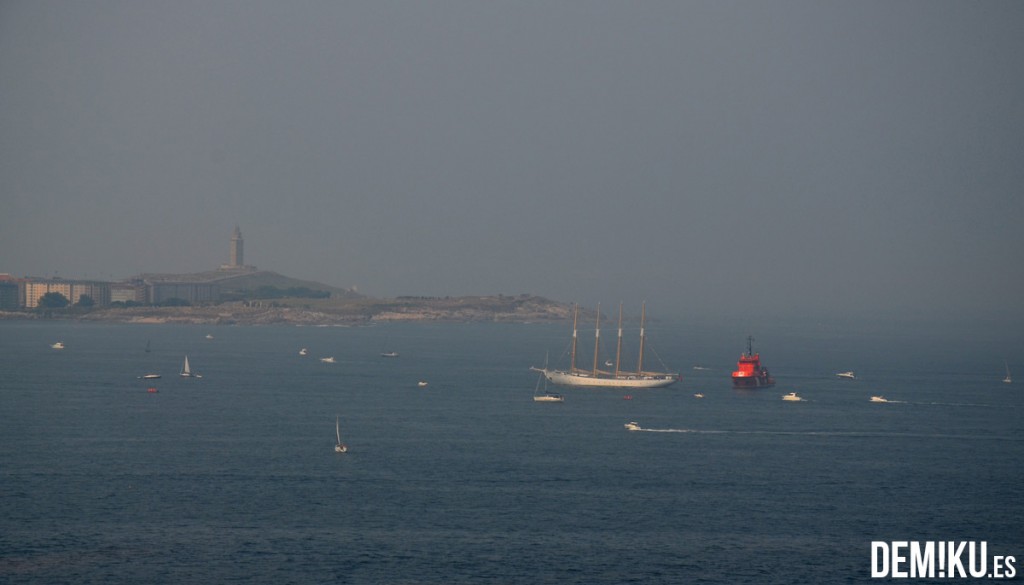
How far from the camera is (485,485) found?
6762 centimetres

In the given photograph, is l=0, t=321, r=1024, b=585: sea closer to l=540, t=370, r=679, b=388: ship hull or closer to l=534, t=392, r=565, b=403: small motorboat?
l=534, t=392, r=565, b=403: small motorboat

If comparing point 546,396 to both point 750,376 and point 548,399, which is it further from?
point 750,376

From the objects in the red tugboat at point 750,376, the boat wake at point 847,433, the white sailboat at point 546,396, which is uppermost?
the red tugboat at point 750,376

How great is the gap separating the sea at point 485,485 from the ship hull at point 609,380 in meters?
11.7

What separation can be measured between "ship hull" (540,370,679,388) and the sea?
11.7 metres

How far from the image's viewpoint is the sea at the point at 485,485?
51906mm

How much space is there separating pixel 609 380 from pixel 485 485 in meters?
71.8

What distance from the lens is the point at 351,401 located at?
11319cm

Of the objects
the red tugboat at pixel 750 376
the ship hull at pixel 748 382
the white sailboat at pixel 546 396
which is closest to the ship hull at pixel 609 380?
the white sailboat at pixel 546 396

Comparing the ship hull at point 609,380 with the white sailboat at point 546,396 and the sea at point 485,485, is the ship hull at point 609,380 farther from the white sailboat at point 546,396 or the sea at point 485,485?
the sea at point 485,485

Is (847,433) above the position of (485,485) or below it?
above

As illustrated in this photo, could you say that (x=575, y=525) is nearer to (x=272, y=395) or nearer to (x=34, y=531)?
(x=34, y=531)

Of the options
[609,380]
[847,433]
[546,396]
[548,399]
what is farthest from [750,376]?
[847,433]

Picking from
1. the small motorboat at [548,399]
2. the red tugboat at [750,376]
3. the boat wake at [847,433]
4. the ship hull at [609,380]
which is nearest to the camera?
the boat wake at [847,433]
